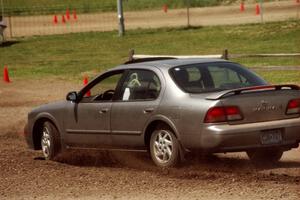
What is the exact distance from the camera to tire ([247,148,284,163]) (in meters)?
13.0

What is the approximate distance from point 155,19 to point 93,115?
3805 cm

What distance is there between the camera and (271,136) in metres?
12.1

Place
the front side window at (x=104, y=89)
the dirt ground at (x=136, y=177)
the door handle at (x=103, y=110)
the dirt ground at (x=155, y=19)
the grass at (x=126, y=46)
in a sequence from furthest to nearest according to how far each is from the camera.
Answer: the dirt ground at (x=155, y=19)
the grass at (x=126, y=46)
the front side window at (x=104, y=89)
the door handle at (x=103, y=110)
the dirt ground at (x=136, y=177)

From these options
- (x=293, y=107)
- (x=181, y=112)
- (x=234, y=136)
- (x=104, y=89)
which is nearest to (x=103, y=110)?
(x=104, y=89)

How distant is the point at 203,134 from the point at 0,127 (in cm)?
885

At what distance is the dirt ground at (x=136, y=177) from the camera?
10.5 metres

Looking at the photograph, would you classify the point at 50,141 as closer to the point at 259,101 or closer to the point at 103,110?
the point at 103,110

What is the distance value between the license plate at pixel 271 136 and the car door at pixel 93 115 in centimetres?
227

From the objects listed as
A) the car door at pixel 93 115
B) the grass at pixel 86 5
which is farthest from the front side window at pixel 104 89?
the grass at pixel 86 5

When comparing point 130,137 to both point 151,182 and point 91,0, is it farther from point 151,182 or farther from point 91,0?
point 91,0

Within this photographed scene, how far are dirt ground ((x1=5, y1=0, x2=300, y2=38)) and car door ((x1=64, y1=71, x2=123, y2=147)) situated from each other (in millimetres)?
29689

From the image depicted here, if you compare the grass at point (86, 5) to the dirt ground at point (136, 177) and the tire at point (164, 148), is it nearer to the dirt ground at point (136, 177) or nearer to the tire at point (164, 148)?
the dirt ground at point (136, 177)

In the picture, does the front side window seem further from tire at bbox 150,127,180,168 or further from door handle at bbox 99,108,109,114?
tire at bbox 150,127,180,168

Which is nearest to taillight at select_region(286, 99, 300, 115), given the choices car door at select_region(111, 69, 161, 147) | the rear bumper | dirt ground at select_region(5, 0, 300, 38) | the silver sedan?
the silver sedan
